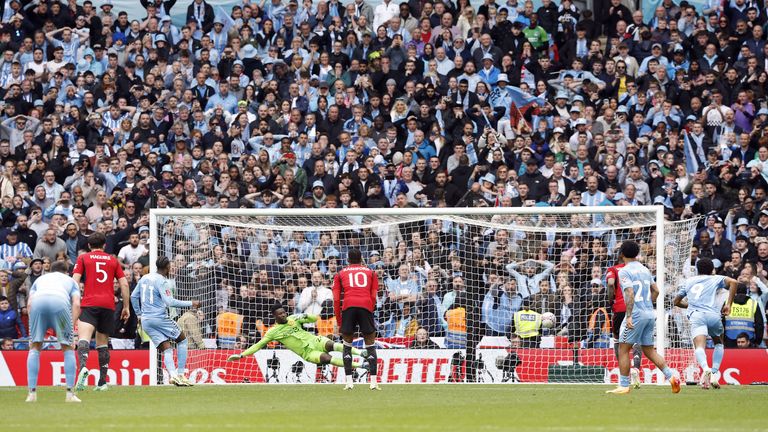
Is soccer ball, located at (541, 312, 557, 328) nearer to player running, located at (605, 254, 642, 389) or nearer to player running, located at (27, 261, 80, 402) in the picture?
player running, located at (605, 254, 642, 389)

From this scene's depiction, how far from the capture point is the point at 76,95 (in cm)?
2878

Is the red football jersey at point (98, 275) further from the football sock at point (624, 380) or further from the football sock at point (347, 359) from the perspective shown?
the football sock at point (624, 380)

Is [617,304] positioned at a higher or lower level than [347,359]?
higher

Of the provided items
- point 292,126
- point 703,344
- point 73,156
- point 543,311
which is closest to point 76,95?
point 73,156

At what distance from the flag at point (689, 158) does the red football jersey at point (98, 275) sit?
12.0 meters

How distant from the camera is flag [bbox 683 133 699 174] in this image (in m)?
25.5

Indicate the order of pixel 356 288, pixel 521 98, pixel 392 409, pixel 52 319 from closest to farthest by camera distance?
pixel 392 409 → pixel 52 319 → pixel 356 288 → pixel 521 98

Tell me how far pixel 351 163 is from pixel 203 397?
379 inches

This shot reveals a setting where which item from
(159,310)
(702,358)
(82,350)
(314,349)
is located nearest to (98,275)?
(82,350)

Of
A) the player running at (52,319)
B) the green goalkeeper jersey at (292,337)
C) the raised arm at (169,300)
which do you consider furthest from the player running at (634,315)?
the player running at (52,319)

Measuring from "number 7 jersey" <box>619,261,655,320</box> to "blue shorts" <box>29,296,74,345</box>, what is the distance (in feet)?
22.4

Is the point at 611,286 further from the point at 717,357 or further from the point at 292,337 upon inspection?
the point at 292,337

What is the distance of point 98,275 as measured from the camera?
1805cm

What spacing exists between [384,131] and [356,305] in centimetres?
906
